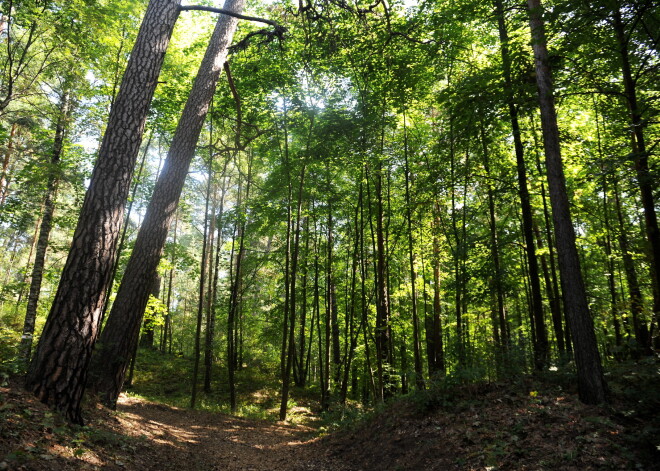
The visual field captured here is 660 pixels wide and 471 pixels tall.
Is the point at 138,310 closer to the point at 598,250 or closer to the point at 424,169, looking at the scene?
the point at 424,169

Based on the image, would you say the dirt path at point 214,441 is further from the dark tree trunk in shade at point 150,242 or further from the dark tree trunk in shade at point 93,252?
the dark tree trunk in shade at point 93,252

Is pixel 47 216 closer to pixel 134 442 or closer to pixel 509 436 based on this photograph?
pixel 134 442

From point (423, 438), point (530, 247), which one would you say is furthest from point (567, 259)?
point (423, 438)

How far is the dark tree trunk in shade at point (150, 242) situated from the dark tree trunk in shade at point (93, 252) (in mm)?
2034

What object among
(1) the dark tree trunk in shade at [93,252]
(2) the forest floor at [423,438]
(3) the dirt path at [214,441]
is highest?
(1) the dark tree trunk in shade at [93,252]

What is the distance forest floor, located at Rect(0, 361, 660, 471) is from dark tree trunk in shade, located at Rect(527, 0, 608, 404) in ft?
1.28

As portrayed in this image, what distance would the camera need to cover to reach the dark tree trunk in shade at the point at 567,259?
17.3 feet

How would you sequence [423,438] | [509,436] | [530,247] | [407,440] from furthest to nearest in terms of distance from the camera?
[530,247] → [407,440] → [423,438] → [509,436]

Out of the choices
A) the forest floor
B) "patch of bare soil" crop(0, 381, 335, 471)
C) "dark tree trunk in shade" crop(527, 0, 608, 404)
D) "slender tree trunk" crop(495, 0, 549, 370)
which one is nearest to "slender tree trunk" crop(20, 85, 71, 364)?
"patch of bare soil" crop(0, 381, 335, 471)

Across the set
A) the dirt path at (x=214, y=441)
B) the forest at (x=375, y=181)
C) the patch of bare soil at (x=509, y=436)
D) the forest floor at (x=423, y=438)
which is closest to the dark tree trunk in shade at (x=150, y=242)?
the forest at (x=375, y=181)

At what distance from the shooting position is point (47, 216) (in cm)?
1095

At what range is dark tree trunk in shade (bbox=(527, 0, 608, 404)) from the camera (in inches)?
207

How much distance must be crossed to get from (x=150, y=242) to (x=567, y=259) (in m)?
7.24

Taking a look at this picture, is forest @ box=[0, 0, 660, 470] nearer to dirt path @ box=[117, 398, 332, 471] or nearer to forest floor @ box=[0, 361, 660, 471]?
forest floor @ box=[0, 361, 660, 471]
